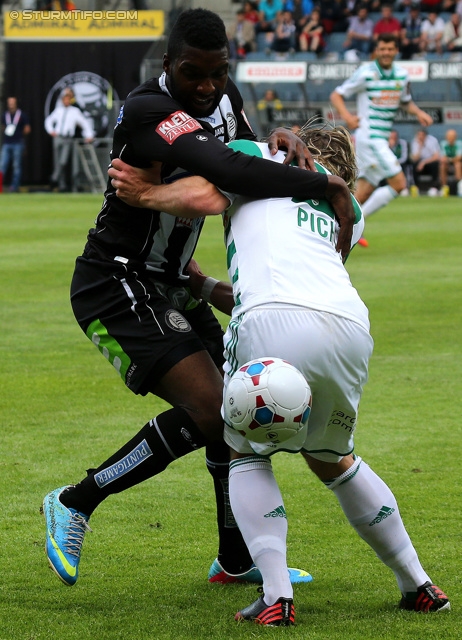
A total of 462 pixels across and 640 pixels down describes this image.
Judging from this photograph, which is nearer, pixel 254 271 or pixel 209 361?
pixel 254 271

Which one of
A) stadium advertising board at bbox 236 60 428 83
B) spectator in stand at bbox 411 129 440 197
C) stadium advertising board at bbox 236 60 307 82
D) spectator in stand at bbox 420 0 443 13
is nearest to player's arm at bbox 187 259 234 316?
spectator in stand at bbox 411 129 440 197

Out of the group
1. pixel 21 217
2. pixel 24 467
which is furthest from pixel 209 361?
pixel 21 217

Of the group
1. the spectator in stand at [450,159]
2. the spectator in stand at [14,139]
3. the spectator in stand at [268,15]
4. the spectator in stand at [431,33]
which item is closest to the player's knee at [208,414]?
the spectator in stand at [450,159]

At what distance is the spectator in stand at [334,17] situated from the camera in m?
31.9

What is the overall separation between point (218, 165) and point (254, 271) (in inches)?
14.8

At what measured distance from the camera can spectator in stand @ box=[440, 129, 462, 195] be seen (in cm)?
2606

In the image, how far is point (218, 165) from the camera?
3695 mm

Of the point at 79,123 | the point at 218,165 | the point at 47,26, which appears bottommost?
the point at 79,123

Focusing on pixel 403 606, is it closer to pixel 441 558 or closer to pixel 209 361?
pixel 441 558

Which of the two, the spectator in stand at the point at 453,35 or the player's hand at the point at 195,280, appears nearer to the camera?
the player's hand at the point at 195,280

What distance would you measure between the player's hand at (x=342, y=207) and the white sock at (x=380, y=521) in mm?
752

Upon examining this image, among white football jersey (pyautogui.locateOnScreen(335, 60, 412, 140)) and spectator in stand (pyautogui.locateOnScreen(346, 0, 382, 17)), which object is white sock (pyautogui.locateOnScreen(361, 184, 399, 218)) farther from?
spectator in stand (pyautogui.locateOnScreen(346, 0, 382, 17))

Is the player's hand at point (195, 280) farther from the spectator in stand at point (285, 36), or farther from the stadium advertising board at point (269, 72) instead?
the spectator in stand at point (285, 36)

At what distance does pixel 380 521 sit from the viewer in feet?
12.4
